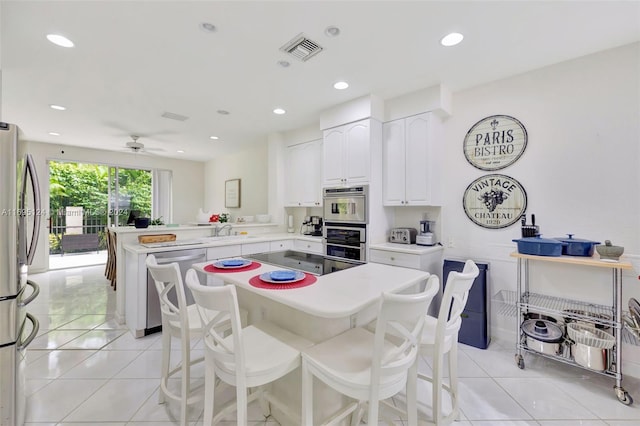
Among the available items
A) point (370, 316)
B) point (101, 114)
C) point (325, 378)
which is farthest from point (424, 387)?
point (101, 114)

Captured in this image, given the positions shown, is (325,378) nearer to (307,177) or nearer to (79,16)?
(79,16)

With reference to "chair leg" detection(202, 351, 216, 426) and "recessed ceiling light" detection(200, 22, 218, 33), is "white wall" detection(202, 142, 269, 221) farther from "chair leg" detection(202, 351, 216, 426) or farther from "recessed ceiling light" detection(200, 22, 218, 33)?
"chair leg" detection(202, 351, 216, 426)

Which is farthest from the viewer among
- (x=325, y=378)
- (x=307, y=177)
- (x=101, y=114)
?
(x=307, y=177)

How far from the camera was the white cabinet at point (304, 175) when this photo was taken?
428cm

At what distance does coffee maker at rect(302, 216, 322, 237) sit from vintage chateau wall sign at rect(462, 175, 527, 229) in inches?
83.5

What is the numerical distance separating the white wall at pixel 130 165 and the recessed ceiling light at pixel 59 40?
473 cm

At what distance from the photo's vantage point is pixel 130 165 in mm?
6574

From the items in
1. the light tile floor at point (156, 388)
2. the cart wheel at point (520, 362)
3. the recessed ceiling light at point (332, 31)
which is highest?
the recessed ceiling light at point (332, 31)

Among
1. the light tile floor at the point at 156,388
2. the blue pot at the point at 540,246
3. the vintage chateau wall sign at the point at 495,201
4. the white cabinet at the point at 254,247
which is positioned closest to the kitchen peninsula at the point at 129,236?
the light tile floor at the point at 156,388

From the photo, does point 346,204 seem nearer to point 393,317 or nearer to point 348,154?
point 348,154

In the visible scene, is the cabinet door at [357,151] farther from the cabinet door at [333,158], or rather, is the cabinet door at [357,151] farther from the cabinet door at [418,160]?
the cabinet door at [418,160]

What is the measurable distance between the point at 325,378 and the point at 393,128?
2.92 metres

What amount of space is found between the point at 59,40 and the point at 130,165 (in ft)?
16.6

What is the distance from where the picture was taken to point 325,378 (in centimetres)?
123
